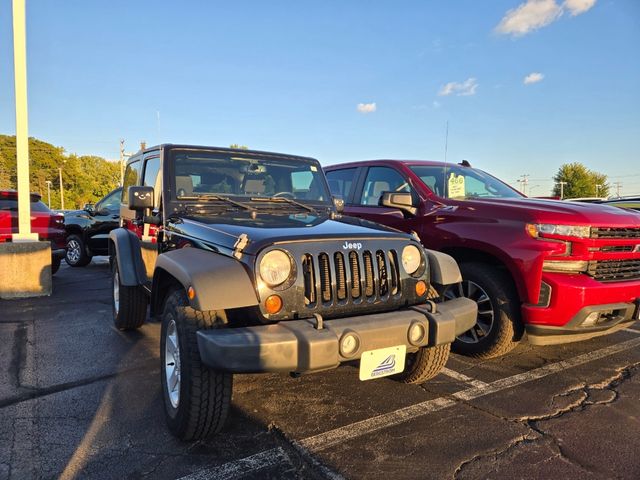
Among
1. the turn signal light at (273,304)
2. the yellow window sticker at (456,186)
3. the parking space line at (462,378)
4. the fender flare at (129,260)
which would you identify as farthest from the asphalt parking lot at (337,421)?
the yellow window sticker at (456,186)

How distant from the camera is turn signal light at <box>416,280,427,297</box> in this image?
310 cm

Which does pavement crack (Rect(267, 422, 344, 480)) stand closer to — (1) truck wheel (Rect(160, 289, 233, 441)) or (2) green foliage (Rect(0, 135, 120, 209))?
(1) truck wheel (Rect(160, 289, 233, 441))

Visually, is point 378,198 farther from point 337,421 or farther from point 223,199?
point 337,421

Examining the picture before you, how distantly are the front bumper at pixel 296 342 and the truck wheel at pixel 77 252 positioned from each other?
9358mm

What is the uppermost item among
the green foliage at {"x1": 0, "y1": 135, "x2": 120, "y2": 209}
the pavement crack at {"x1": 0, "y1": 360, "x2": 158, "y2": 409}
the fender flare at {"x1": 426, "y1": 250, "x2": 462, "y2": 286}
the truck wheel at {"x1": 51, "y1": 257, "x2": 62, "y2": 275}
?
the green foliage at {"x1": 0, "y1": 135, "x2": 120, "y2": 209}

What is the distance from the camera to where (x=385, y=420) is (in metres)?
3.04

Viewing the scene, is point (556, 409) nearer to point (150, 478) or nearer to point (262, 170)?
point (150, 478)

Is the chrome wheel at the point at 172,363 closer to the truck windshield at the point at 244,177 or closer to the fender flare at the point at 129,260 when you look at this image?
the truck windshield at the point at 244,177

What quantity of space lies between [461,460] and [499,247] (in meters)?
2.02

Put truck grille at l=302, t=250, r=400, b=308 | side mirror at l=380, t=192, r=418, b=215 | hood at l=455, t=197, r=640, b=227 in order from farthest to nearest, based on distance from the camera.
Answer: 1. side mirror at l=380, t=192, r=418, b=215
2. hood at l=455, t=197, r=640, b=227
3. truck grille at l=302, t=250, r=400, b=308

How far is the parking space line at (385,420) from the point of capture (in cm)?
245

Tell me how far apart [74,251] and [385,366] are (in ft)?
32.8

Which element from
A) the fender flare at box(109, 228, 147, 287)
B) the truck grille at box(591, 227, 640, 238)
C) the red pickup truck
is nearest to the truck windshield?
the red pickup truck

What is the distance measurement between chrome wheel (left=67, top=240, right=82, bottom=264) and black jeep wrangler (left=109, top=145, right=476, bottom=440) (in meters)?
7.91
